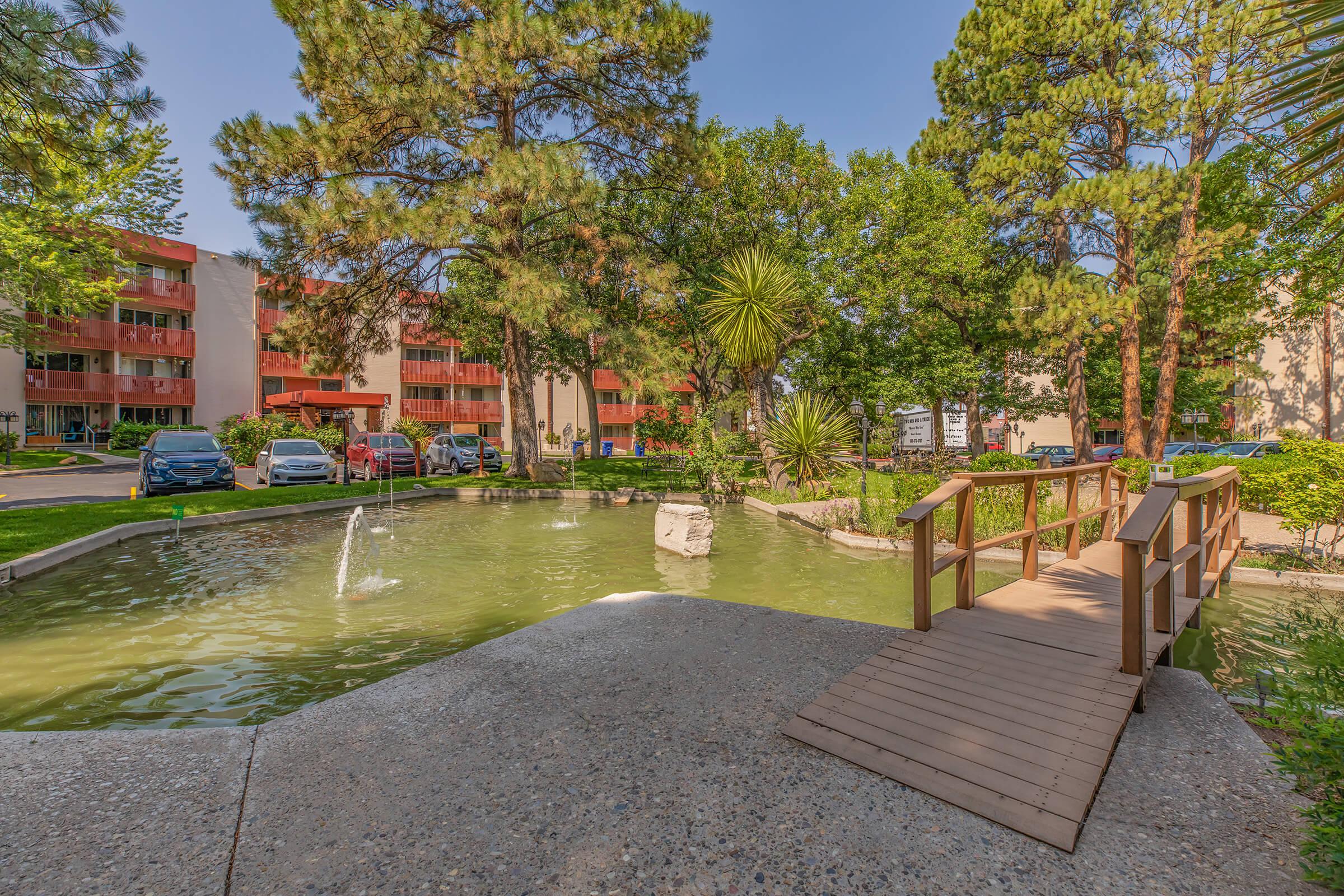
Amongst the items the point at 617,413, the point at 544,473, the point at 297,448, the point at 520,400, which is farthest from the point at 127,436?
the point at 617,413

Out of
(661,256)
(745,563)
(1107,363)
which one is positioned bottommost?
(745,563)

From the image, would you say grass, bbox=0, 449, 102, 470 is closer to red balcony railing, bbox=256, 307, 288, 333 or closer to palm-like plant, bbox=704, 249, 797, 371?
red balcony railing, bbox=256, 307, 288, 333

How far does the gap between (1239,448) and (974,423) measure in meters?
8.62

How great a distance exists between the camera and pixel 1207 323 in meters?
21.6

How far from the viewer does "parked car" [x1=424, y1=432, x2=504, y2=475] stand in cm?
2244

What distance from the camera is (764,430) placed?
16453mm

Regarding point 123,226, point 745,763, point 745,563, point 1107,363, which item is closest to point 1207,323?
point 1107,363

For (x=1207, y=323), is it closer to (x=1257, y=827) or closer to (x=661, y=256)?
(x=661, y=256)

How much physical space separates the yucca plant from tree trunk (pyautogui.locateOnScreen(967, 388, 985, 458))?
13127 millimetres

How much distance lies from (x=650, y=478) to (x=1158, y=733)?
55.7 feet

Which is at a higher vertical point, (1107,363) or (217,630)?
(1107,363)

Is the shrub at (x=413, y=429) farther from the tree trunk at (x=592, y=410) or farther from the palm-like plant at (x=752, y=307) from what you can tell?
the palm-like plant at (x=752, y=307)

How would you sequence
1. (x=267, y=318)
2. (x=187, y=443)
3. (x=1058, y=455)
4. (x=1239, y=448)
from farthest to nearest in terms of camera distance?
(x=267, y=318)
(x=1058, y=455)
(x=1239, y=448)
(x=187, y=443)

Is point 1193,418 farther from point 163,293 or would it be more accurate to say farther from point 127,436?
point 163,293
